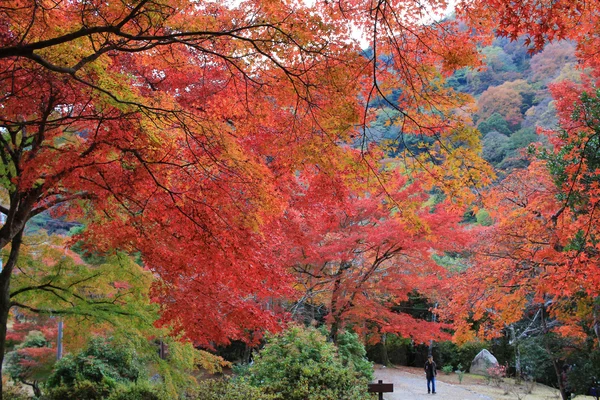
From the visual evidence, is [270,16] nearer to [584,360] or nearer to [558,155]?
[558,155]

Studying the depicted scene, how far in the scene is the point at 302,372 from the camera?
22.3 feet

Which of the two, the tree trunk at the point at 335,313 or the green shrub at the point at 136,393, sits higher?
the tree trunk at the point at 335,313

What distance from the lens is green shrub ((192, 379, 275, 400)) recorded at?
6.11 m

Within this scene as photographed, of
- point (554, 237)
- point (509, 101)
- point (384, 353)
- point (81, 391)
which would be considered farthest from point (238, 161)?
point (509, 101)

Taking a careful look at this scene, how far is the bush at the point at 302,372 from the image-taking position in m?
6.55

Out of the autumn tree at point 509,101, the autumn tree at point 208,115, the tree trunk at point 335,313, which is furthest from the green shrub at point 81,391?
the autumn tree at point 509,101

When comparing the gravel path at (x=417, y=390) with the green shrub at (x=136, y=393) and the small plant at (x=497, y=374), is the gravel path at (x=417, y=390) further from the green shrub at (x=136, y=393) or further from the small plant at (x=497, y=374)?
the green shrub at (x=136, y=393)

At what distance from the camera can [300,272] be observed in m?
12.3

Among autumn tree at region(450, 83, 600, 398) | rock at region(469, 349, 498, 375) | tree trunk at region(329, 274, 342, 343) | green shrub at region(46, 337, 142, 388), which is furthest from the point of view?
rock at region(469, 349, 498, 375)

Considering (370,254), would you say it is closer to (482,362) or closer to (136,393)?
(136,393)

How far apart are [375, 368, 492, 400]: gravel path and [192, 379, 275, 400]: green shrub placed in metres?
7.58

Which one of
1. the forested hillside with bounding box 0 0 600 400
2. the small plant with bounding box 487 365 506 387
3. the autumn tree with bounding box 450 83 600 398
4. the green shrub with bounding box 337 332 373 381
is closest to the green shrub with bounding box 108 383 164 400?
the forested hillside with bounding box 0 0 600 400

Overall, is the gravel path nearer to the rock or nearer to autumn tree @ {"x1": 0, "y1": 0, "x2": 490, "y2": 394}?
the rock

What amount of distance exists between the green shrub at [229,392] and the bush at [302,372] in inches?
10.8
